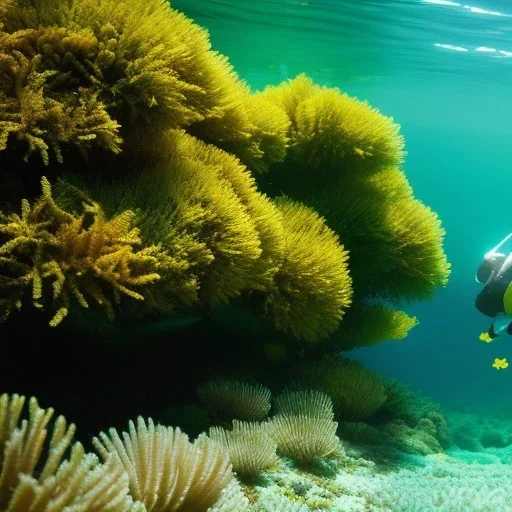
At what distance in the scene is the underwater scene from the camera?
2711 millimetres

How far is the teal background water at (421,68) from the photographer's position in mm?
14836

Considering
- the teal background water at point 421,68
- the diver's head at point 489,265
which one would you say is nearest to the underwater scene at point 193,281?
the diver's head at point 489,265

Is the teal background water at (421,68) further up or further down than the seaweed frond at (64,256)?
further up

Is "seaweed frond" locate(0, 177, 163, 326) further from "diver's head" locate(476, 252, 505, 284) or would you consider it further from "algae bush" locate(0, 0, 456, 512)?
"diver's head" locate(476, 252, 505, 284)

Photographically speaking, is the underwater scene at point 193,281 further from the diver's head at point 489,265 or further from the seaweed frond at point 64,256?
the diver's head at point 489,265

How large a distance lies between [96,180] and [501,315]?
6706 mm

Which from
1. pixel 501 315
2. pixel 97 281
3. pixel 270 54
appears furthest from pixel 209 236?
pixel 270 54

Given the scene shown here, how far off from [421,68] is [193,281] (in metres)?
22.8

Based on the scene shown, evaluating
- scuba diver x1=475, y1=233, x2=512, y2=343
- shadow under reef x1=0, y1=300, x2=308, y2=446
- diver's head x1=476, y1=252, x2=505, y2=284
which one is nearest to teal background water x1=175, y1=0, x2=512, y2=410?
diver's head x1=476, y1=252, x2=505, y2=284

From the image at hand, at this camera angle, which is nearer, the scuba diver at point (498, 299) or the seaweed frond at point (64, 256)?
the seaweed frond at point (64, 256)

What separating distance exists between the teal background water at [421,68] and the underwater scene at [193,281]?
32.3ft

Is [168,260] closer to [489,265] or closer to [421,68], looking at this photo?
[489,265]

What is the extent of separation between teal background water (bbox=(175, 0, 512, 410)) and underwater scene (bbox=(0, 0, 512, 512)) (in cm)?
984

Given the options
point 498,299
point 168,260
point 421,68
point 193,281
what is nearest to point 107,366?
point 193,281
